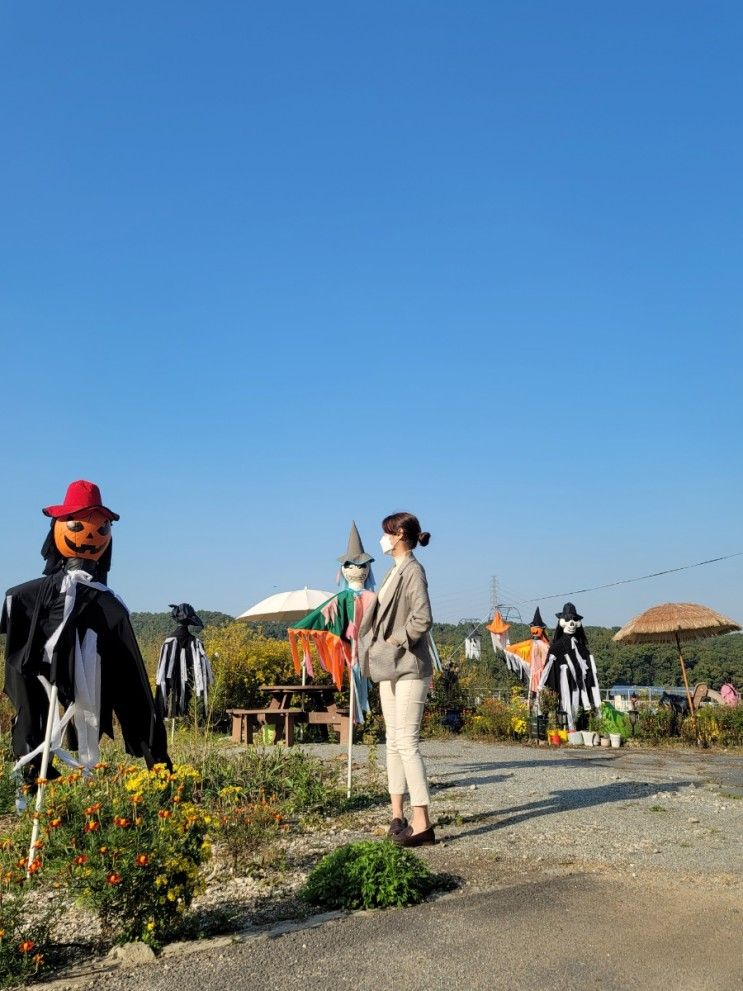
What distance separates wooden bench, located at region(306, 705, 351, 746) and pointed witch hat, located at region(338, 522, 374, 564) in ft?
14.5

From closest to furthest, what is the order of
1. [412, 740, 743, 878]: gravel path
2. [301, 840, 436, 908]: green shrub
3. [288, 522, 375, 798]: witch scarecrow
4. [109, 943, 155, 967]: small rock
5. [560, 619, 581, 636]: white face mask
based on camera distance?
[109, 943, 155, 967]: small rock < [301, 840, 436, 908]: green shrub < [412, 740, 743, 878]: gravel path < [288, 522, 375, 798]: witch scarecrow < [560, 619, 581, 636]: white face mask

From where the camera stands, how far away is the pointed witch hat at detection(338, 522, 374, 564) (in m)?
7.68

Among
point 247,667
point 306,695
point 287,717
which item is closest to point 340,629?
point 287,717

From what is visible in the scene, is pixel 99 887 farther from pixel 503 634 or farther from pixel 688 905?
pixel 503 634

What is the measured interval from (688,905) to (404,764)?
1.71 meters

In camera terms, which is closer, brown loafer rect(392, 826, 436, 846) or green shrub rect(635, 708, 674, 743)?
brown loafer rect(392, 826, 436, 846)

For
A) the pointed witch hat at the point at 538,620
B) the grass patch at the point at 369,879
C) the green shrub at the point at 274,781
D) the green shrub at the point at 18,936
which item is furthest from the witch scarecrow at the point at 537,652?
the green shrub at the point at 18,936

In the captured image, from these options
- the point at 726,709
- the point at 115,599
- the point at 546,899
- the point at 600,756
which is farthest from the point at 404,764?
the point at 726,709

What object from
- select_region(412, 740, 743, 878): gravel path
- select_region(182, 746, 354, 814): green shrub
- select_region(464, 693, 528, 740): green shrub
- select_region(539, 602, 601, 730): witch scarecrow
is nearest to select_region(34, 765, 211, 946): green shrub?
select_region(412, 740, 743, 878): gravel path

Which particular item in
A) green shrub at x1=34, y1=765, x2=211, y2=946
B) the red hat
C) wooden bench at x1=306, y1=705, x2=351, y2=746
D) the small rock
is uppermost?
the red hat

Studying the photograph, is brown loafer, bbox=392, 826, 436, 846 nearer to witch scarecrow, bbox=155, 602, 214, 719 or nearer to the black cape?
the black cape

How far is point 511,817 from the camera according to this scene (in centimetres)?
593

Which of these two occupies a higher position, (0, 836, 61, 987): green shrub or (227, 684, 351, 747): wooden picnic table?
(227, 684, 351, 747): wooden picnic table

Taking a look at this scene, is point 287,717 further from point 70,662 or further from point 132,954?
point 132,954
